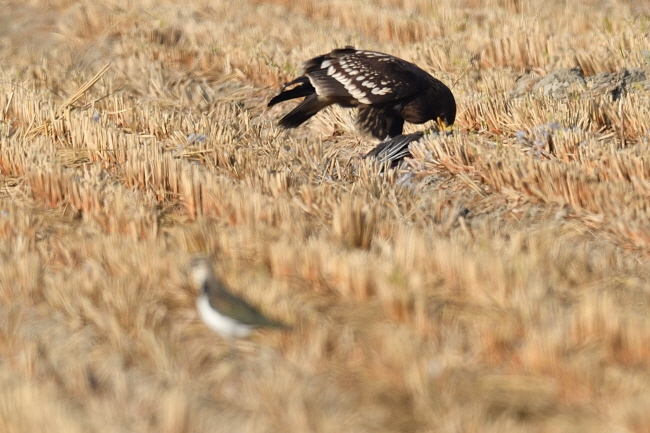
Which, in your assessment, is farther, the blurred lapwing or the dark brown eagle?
the dark brown eagle

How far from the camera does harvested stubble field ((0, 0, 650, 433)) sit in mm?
3531

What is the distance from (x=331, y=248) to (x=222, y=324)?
109 cm

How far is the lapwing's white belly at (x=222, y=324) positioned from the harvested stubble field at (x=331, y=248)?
6cm

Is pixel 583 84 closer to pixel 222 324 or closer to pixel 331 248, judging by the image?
pixel 331 248

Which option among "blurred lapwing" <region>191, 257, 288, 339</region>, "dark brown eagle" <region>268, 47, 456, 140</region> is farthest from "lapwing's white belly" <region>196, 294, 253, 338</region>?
"dark brown eagle" <region>268, 47, 456, 140</region>

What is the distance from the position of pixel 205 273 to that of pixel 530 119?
4.20 meters

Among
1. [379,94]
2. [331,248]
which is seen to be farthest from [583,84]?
[331,248]

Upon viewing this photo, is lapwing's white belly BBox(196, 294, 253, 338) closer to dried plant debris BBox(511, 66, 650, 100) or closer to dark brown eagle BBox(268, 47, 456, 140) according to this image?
dark brown eagle BBox(268, 47, 456, 140)

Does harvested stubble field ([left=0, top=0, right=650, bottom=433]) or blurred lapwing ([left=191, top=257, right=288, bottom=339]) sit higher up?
blurred lapwing ([left=191, top=257, right=288, bottom=339])

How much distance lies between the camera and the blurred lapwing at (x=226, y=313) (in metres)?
4.03

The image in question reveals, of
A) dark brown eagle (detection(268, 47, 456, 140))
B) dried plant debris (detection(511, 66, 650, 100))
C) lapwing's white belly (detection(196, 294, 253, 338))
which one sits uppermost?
lapwing's white belly (detection(196, 294, 253, 338))

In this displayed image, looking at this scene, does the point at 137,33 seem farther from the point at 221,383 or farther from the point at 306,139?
the point at 221,383

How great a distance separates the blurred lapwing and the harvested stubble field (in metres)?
0.07

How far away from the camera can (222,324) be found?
4062 millimetres
